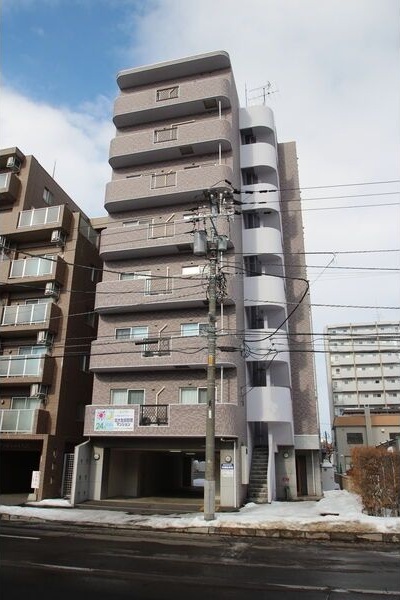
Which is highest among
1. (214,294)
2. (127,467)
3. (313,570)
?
(214,294)

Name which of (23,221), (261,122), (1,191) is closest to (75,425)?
(23,221)

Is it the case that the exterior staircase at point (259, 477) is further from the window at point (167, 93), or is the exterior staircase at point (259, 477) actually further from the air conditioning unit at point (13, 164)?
the air conditioning unit at point (13, 164)

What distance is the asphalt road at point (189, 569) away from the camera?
286 inches

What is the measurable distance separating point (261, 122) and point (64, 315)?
17037 mm

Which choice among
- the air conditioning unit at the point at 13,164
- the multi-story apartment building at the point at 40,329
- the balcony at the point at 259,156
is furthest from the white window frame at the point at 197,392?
the air conditioning unit at the point at 13,164

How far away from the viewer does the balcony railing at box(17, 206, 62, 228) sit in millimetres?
27141

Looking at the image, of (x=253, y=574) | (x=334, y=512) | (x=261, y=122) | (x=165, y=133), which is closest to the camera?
(x=253, y=574)

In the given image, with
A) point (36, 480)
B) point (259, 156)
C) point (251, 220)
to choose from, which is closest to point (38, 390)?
point (36, 480)

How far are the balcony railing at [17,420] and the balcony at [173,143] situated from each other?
15.1m

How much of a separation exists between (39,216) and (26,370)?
29.9 ft

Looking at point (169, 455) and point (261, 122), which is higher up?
point (261, 122)

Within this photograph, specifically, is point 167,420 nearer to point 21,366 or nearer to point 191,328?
point 191,328

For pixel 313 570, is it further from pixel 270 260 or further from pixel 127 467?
pixel 270 260

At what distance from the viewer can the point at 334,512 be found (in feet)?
58.3
